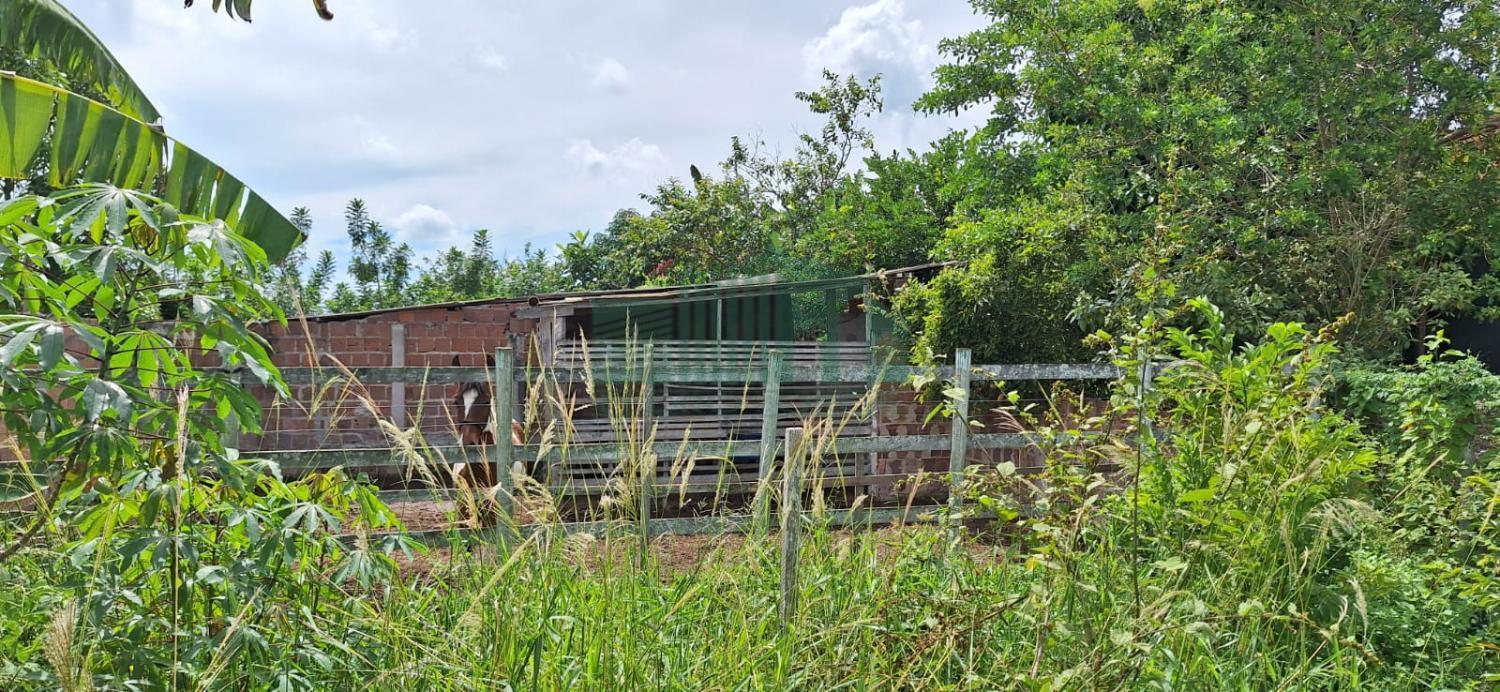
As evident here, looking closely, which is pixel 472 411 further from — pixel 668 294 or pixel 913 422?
pixel 913 422

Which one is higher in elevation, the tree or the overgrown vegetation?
the tree

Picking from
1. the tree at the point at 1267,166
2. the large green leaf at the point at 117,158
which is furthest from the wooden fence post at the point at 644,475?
the tree at the point at 1267,166

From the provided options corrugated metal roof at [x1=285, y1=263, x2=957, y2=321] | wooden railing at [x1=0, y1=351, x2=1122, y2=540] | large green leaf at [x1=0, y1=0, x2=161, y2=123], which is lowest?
wooden railing at [x1=0, y1=351, x2=1122, y2=540]

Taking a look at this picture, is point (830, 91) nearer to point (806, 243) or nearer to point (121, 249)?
point (806, 243)

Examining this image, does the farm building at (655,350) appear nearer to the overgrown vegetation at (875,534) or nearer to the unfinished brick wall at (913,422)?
the unfinished brick wall at (913,422)

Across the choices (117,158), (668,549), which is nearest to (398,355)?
(117,158)

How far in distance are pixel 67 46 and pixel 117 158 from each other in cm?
133

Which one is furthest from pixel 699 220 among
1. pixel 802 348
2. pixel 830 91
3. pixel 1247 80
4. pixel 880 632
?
pixel 880 632

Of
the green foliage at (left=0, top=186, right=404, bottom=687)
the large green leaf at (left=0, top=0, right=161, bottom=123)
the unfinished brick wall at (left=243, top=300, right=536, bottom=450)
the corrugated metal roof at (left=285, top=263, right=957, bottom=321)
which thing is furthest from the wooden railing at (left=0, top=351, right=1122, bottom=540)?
the unfinished brick wall at (left=243, top=300, right=536, bottom=450)

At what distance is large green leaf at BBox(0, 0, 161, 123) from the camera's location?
3979 mm

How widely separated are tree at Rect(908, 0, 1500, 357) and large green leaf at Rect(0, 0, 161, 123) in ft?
18.2

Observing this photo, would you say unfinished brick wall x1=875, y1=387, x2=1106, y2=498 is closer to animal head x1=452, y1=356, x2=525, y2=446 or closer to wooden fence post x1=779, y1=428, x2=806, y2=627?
animal head x1=452, y1=356, x2=525, y2=446

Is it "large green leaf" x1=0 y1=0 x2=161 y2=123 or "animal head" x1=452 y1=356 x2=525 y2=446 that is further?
"animal head" x1=452 y1=356 x2=525 y2=446

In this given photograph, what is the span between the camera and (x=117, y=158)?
3.42m
